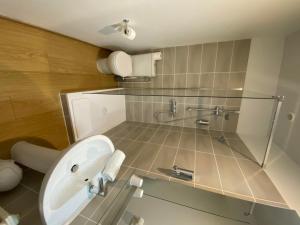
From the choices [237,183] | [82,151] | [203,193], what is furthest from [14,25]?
[237,183]

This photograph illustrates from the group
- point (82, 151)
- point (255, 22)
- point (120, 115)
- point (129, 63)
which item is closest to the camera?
point (82, 151)

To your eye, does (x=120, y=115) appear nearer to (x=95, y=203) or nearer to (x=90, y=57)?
(x=90, y=57)

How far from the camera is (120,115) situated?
1797 millimetres

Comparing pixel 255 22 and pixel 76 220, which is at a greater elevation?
pixel 255 22

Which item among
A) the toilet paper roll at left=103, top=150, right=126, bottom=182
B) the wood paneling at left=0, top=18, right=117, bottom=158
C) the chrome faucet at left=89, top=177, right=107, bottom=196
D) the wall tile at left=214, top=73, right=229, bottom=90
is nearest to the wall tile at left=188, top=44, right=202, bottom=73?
the wall tile at left=214, top=73, right=229, bottom=90

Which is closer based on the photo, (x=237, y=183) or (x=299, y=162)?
(x=237, y=183)

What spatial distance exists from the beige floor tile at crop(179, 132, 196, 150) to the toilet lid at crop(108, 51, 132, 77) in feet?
3.31

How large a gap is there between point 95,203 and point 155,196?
0.36 m

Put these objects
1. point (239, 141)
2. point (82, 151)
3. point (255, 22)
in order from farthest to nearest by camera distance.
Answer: point (239, 141) → point (255, 22) → point (82, 151)

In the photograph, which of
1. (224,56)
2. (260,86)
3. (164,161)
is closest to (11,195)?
(164,161)

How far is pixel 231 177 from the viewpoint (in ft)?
2.66

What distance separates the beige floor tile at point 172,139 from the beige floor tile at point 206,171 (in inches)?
9.6

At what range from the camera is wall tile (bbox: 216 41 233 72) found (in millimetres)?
1328

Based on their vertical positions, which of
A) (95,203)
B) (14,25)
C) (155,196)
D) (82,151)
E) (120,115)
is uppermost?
(14,25)
